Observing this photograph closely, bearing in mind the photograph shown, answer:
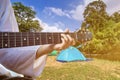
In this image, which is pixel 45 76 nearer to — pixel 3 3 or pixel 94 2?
pixel 3 3

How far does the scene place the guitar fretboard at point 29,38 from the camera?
94 centimetres

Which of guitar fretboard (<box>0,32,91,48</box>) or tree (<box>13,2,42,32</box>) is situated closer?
guitar fretboard (<box>0,32,91,48</box>)

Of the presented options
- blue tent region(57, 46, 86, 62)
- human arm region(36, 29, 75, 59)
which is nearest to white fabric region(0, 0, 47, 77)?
human arm region(36, 29, 75, 59)

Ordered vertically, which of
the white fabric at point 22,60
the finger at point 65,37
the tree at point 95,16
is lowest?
the white fabric at point 22,60

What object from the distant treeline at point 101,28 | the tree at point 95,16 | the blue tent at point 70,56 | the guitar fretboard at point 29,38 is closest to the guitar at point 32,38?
the guitar fretboard at point 29,38

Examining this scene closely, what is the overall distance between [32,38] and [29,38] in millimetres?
15

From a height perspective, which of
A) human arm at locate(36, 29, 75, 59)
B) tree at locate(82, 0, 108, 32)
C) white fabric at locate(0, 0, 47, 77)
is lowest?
white fabric at locate(0, 0, 47, 77)

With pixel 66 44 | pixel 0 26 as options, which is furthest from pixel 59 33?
pixel 0 26

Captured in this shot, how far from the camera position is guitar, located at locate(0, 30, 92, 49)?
3.10ft

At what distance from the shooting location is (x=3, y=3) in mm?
1034

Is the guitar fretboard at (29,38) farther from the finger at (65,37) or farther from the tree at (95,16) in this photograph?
the tree at (95,16)

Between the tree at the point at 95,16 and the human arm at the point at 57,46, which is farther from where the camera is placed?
the tree at the point at 95,16

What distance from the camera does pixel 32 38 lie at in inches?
38.9

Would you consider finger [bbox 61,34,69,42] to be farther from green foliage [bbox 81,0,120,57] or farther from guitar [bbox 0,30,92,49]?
green foliage [bbox 81,0,120,57]
